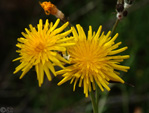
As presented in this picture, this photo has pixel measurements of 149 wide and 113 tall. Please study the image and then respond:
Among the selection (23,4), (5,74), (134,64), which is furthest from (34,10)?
(134,64)

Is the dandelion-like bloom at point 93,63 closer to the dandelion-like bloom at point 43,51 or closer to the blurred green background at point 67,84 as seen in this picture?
the dandelion-like bloom at point 43,51

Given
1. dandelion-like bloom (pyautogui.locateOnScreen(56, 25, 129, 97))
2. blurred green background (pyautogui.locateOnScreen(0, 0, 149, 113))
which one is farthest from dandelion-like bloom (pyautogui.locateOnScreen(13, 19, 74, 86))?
blurred green background (pyautogui.locateOnScreen(0, 0, 149, 113))

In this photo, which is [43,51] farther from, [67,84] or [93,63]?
[67,84]

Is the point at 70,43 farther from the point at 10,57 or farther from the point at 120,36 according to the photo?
the point at 10,57

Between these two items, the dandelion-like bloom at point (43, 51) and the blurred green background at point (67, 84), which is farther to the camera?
the blurred green background at point (67, 84)

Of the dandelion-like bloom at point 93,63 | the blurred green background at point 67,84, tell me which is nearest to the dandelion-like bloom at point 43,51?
the dandelion-like bloom at point 93,63

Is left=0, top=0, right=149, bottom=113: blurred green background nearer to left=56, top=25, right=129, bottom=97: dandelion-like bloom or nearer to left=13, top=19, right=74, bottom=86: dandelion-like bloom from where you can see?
left=56, top=25, right=129, bottom=97: dandelion-like bloom
